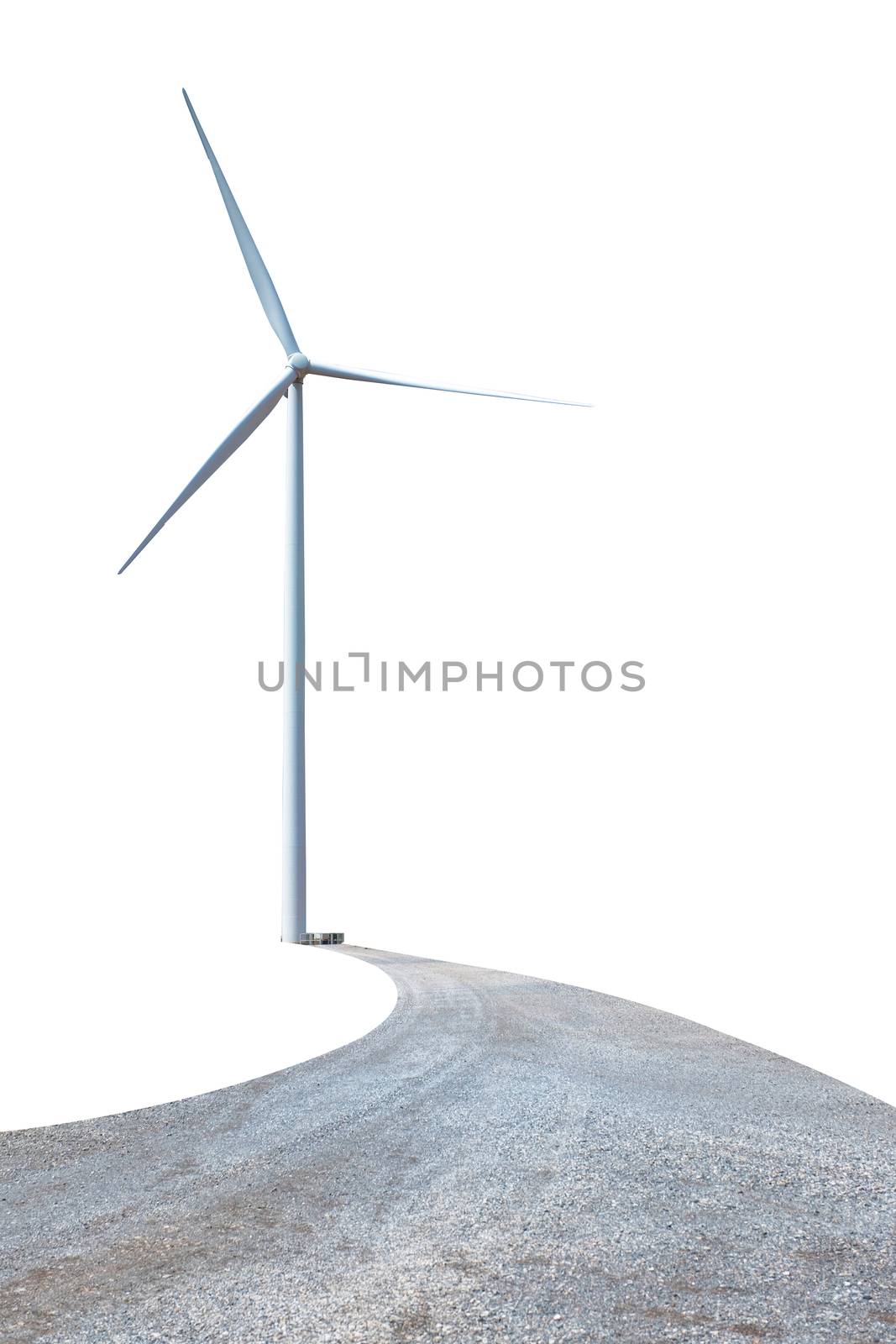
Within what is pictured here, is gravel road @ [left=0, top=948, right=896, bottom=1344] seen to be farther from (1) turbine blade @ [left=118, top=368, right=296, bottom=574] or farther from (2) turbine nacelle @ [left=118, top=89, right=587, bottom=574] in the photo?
(2) turbine nacelle @ [left=118, top=89, right=587, bottom=574]

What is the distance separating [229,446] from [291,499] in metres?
2.42

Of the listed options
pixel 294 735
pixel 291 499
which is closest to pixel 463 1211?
pixel 294 735

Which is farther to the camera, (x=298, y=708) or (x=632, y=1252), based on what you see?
(x=298, y=708)

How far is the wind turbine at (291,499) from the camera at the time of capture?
21.7m

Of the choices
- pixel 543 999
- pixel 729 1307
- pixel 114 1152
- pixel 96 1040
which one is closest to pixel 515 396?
pixel 543 999

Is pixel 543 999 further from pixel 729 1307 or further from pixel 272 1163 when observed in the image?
pixel 729 1307

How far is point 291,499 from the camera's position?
22828mm

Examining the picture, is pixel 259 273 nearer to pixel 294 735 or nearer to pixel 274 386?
pixel 274 386

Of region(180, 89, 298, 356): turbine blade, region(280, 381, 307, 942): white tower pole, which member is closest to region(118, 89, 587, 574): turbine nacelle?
region(180, 89, 298, 356): turbine blade

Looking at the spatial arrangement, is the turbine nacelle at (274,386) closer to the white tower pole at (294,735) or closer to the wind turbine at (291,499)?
the wind turbine at (291,499)

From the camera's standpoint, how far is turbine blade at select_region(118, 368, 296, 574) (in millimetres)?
22938

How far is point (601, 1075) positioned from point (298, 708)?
13218mm

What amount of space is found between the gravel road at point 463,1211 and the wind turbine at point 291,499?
11856mm

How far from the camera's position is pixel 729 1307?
4617 millimetres
